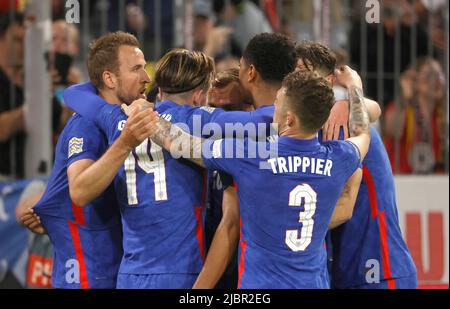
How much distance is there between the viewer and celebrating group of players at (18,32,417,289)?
4.46 m

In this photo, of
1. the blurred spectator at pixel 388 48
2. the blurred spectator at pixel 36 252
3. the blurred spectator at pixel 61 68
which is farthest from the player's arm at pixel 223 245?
the blurred spectator at pixel 388 48

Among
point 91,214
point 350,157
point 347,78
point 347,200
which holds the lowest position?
point 91,214

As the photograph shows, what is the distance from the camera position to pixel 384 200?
16.7ft

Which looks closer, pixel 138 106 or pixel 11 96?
pixel 138 106

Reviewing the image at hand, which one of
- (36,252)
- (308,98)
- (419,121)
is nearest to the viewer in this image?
(308,98)

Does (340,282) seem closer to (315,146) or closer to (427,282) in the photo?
(315,146)

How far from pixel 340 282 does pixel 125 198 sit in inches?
47.1

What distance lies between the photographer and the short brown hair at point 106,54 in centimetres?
518

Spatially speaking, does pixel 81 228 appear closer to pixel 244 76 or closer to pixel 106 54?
pixel 106 54

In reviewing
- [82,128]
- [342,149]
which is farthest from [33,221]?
[342,149]

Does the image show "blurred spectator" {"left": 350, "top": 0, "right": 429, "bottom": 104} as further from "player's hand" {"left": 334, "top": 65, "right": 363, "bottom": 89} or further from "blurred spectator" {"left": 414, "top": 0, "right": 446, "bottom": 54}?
"player's hand" {"left": 334, "top": 65, "right": 363, "bottom": 89}

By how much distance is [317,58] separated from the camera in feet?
16.4

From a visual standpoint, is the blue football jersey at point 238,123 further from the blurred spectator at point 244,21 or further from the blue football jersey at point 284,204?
the blurred spectator at point 244,21

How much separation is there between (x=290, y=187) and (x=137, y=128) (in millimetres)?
732
